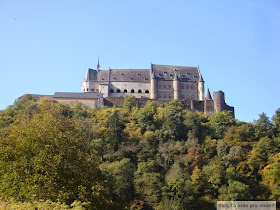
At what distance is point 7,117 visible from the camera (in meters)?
50.5

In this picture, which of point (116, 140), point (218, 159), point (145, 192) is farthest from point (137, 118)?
point (145, 192)

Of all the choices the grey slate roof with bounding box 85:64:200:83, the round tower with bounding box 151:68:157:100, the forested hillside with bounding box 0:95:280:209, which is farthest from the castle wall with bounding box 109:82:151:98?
the forested hillside with bounding box 0:95:280:209

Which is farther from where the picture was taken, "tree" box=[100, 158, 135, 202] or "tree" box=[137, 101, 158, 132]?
"tree" box=[137, 101, 158, 132]

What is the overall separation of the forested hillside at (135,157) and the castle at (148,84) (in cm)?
669

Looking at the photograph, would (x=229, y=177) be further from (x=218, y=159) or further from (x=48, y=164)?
(x=48, y=164)

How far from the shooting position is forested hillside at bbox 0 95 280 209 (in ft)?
75.7

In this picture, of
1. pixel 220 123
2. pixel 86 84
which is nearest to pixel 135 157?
pixel 220 123

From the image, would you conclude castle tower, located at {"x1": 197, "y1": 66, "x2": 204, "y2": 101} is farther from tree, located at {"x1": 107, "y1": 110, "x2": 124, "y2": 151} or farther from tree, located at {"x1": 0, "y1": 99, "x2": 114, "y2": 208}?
tree, located at {"x1": 0, "y1": 99, "x2": 114, "y2": 208}

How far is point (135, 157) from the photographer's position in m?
49.0

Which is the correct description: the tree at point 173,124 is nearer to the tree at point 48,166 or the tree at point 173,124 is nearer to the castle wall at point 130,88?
the castle wall at point 130,88

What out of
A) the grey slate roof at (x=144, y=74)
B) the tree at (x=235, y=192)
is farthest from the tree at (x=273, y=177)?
the grey slate roof at (x=144, y=74)

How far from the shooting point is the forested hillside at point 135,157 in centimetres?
2308

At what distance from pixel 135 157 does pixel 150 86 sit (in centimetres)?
2291

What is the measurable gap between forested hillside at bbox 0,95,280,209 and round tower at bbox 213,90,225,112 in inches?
131
